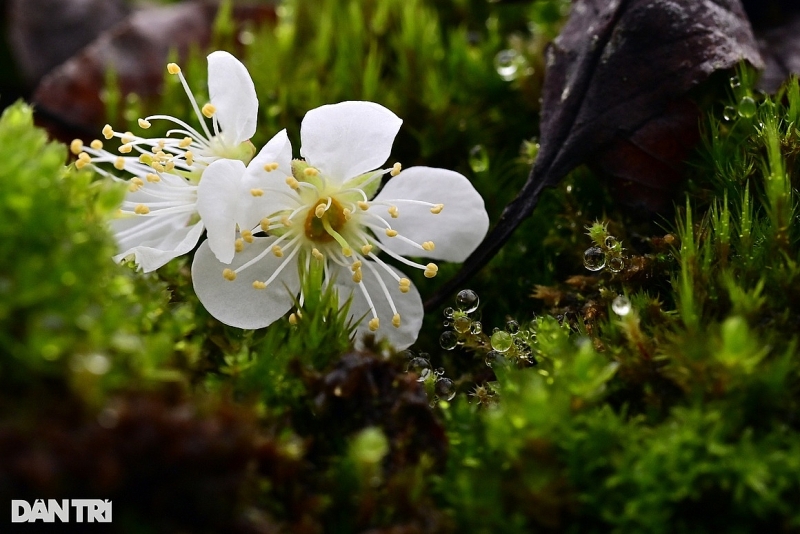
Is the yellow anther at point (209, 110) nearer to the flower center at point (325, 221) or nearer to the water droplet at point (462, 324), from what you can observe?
the flower center at point (325, 221)

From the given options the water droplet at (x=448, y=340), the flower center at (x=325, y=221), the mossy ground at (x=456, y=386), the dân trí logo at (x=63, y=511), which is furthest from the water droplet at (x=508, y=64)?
the dân trí logo at (x=63, y=511)

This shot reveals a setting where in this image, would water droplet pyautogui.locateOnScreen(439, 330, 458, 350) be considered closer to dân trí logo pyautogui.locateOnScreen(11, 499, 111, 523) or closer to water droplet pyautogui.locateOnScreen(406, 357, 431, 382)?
water droplet pyautogui.locateOnScreen(406, 357, 431, 382)

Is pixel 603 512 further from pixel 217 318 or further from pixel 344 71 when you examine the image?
pixel 344 71

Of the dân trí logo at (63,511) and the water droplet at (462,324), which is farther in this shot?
the water droplet at (462,324)

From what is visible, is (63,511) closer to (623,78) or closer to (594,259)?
(594,259)

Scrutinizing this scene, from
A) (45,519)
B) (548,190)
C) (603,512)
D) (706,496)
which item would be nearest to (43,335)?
(45,519)

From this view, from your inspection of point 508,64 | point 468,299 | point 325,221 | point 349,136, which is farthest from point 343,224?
point 508,64
